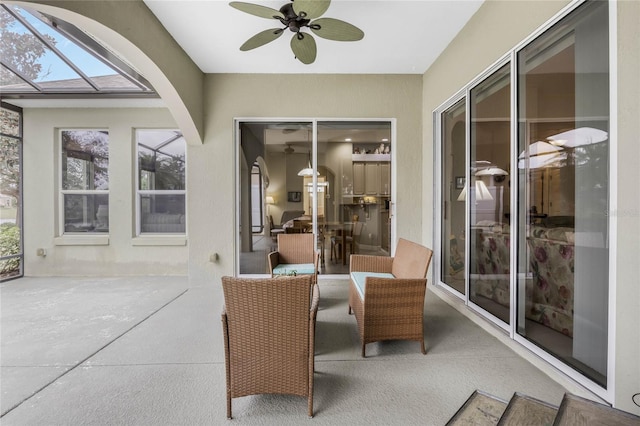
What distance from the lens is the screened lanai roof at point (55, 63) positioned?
307 centimetres

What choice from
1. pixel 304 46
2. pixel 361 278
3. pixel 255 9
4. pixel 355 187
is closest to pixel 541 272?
pixel 361 278

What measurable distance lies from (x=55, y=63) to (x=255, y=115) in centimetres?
288

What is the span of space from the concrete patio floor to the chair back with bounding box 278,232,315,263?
773 mm

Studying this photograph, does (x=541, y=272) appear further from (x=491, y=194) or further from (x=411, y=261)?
(x=411, y=261)

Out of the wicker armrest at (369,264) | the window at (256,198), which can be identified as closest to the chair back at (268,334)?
the wicker armrest at (369,264)

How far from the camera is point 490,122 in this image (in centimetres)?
285

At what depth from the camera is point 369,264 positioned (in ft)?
10.4

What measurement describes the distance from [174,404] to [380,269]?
7.46 feet

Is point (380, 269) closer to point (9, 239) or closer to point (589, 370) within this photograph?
point (589, 370)

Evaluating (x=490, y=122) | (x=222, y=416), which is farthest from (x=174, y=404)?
(x=490, y=122)

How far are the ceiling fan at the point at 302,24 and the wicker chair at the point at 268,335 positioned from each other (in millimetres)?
2119

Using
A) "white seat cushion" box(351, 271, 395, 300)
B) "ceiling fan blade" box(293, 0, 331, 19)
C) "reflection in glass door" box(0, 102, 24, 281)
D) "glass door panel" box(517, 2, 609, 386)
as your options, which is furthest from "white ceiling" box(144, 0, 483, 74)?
"reflection in glass door" box(0, 102, 24, 281)

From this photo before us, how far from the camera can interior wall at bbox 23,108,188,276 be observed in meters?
4.93

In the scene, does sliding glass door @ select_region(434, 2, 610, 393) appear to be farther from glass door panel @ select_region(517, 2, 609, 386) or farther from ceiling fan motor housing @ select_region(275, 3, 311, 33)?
ceiling fan motor housing @ select_region(275, 3, 311, 33)
